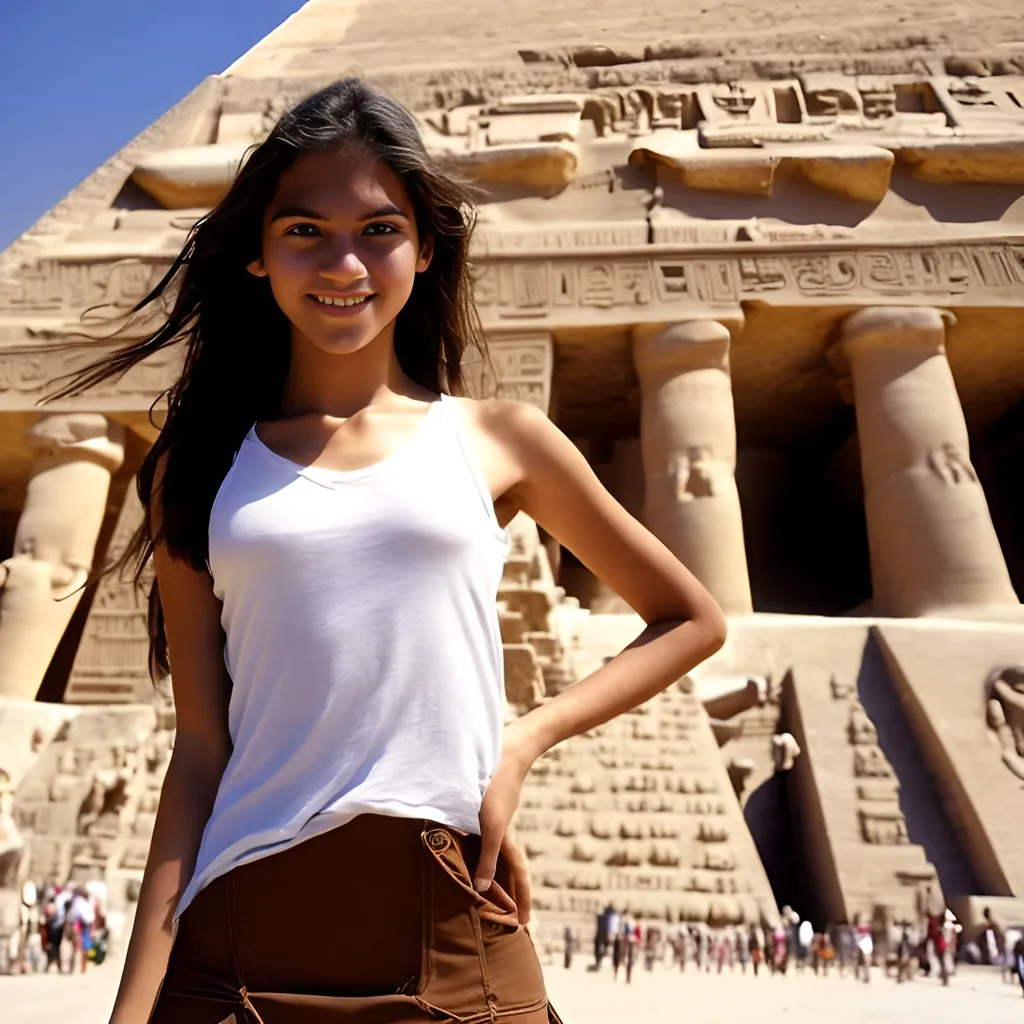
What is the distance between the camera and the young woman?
3.40 feet

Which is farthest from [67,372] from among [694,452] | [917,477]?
[917,477]

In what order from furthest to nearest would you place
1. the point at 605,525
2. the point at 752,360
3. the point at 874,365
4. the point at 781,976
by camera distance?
the point at 752,360
the point at 874,365
the point at 781,976
the point at 605,525

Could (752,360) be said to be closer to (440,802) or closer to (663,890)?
(663,890)

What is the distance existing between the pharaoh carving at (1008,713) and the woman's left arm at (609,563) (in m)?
6.17

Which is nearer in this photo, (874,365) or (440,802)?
(440,802)

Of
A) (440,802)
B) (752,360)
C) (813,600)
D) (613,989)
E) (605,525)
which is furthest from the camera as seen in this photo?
(813,600)

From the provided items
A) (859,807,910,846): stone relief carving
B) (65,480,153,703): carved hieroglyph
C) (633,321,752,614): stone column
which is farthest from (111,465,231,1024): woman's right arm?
(65,480,153,703): carved hieroglyph

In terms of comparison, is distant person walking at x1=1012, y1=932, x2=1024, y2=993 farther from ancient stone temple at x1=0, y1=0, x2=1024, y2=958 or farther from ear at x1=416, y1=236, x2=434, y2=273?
ear at x1=416, y1=236, x2=434, y2=273

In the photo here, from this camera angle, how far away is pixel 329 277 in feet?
4.19

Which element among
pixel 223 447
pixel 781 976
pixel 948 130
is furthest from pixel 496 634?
pixel 948 130

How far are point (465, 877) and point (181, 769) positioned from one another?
368mm

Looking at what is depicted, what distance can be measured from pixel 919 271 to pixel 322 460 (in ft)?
34.9

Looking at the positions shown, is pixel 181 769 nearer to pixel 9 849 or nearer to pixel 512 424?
pixel 512 424

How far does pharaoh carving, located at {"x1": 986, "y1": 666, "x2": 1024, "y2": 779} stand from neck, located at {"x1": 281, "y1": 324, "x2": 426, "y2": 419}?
→ 635 cm
